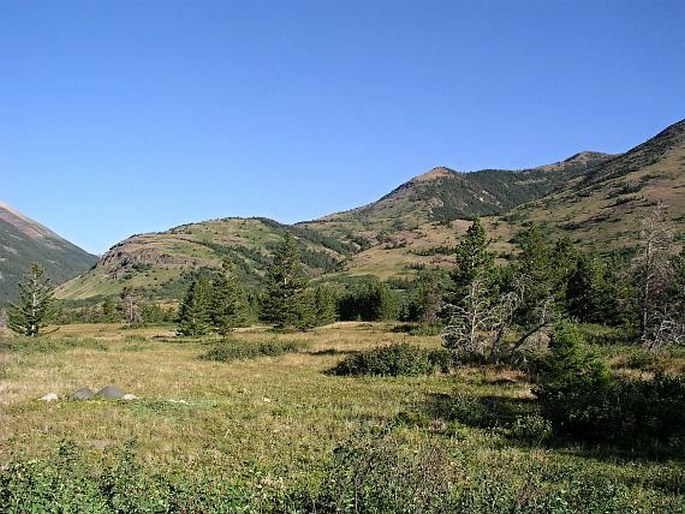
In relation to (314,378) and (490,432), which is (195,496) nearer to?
(490,432)

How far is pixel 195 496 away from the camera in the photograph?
6844 mm

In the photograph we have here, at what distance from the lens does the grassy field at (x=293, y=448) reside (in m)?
6.84

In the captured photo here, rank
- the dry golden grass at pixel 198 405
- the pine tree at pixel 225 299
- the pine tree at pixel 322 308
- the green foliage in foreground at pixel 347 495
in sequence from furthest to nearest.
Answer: the pine tree at pixel 322 308, the pine tree at pixel 225 299, the dry golden grass at pixel 198 405, the green foliage in foreground at pixel 347 495

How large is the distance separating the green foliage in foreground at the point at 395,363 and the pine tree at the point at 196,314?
3858 centimetres

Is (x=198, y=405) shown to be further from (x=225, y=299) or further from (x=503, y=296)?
(x=225, y=299)

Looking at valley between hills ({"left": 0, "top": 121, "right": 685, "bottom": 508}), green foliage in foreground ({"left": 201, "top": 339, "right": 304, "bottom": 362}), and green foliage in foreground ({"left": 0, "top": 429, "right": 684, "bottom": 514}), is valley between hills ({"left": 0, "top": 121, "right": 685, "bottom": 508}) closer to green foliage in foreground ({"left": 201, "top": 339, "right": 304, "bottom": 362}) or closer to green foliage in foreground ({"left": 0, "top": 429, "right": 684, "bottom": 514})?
green foliage in foreground ({"left": 0, "top": 429, "right": 684, "bottom": 514})

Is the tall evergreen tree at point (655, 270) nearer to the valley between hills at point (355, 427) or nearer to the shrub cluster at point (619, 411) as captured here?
the valley between hills at point (355, 427)

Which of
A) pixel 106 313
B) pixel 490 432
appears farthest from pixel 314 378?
pixel 106 313

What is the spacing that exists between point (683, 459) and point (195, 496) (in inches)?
420

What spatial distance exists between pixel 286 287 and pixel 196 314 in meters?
11.6

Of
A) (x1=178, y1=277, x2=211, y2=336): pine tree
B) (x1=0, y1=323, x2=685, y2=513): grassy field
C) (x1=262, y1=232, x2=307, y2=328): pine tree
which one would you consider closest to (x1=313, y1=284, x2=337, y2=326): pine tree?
(x1=262, y1=232, x2=307, y2=328): pine tree

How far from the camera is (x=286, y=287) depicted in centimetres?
6425

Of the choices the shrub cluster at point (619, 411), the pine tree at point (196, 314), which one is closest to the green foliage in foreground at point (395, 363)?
the shrub cluster at point (619, 411)

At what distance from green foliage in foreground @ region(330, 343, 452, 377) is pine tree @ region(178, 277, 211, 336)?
38.6m
